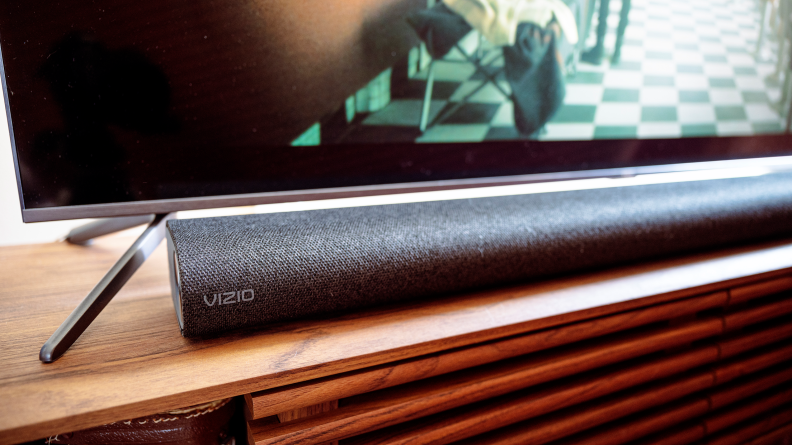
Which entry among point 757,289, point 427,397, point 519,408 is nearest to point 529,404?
point 519,408

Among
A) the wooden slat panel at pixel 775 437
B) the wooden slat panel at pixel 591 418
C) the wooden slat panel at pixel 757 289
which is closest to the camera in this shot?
the wooden slat panel at pixel 591 418

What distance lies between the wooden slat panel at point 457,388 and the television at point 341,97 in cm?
21

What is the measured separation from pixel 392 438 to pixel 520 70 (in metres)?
0.48

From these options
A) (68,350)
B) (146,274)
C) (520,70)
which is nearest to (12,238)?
(146,274)

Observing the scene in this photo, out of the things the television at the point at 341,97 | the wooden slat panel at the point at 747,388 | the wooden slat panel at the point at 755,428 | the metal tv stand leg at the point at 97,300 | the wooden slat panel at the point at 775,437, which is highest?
the television at the point at 341,97

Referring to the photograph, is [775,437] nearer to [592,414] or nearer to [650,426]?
[650,426]

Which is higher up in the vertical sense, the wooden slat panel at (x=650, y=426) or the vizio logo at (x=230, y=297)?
the vizio logo at (x=230, y=297)

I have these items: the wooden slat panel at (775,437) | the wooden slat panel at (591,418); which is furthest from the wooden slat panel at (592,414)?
the wooden slat panel at (775,437)

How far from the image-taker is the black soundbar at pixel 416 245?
0.37 meters

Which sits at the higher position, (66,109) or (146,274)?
(66,109)

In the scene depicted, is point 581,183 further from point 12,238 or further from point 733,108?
point 12,238

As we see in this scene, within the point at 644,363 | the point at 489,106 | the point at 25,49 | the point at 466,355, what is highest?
the point at 25,49

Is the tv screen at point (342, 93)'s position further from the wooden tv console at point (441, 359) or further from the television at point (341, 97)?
the wooden tv console at point (441, 359)

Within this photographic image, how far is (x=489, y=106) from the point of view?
1.97 feet
